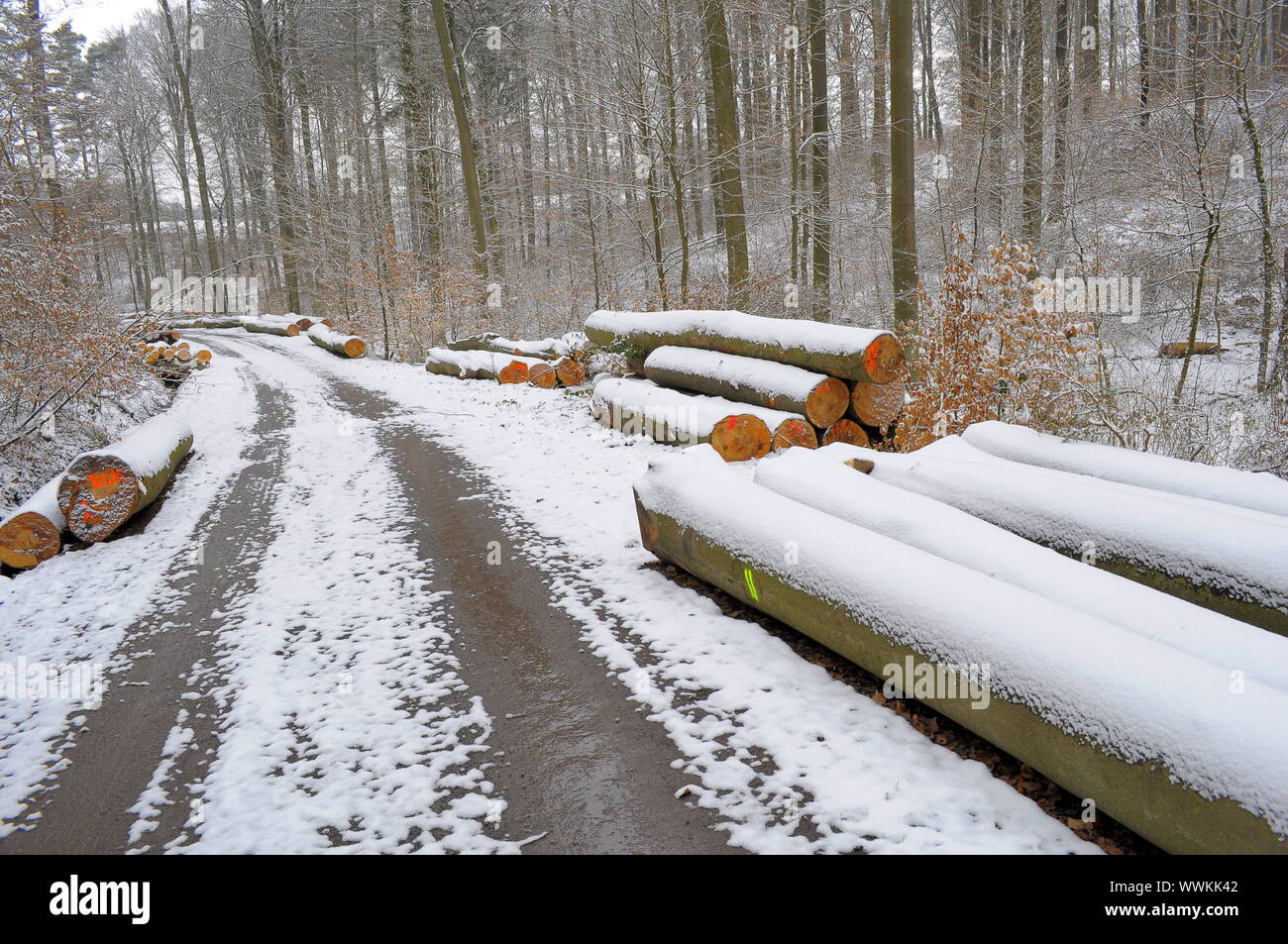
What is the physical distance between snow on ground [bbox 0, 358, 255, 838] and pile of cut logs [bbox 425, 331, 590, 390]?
251 inches

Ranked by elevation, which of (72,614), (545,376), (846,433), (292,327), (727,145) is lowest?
(72,614)

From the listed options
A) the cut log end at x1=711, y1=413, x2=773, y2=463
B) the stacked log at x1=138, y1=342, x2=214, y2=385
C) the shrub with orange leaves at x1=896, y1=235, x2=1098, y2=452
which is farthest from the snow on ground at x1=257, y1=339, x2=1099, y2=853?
the stacked log at x1=138, y1=342, x2=214, y2=385

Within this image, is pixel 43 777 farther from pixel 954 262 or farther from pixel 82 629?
pixel 954 262

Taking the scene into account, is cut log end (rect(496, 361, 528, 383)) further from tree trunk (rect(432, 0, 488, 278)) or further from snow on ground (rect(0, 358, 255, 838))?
snow on ground (rect(0, 358, 255, 838))

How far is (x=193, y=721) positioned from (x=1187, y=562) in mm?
5010

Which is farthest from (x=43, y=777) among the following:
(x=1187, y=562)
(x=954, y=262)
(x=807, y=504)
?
(x=954, y=262)

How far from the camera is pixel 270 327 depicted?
91.5 ft

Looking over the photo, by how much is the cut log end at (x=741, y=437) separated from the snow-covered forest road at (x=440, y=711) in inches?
61.8

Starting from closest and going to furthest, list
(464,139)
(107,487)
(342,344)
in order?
Result: (107,487)
(464,139)
(342,344)

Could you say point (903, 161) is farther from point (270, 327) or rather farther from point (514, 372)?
point (270, 327)

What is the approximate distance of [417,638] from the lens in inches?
179

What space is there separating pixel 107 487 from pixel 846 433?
734 cm

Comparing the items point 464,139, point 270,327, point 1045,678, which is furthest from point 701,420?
point 270,327

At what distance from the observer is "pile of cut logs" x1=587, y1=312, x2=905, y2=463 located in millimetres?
7707
